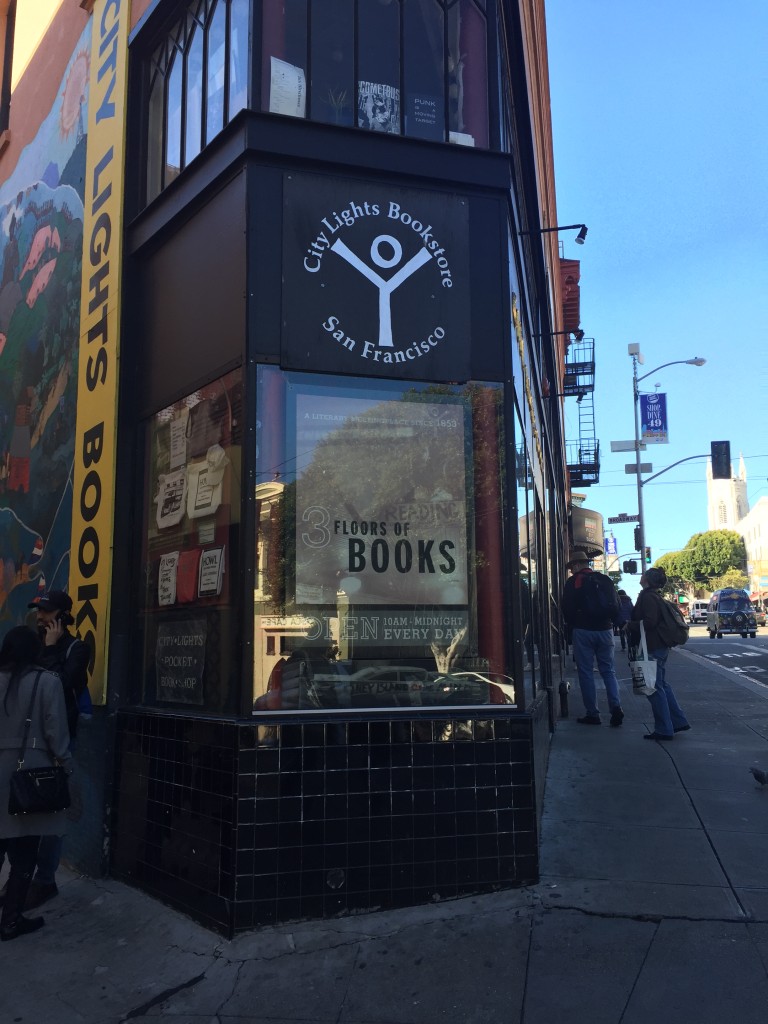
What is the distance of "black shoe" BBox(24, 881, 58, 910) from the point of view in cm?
513

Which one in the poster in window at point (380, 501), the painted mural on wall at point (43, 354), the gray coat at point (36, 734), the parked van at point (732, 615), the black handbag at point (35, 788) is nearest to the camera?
the black handbag at point (35, 788)

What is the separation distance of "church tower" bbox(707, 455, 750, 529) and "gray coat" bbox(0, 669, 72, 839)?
14472 cm

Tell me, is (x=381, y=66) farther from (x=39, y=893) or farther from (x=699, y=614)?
(x=699, y=614)

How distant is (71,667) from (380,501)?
7.14ft

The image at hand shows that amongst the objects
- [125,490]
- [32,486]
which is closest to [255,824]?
[125,490]

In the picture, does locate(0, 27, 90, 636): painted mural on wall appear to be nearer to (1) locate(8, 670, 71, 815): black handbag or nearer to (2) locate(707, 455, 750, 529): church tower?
(1) locate(8, 670, 71, 815): black handbag

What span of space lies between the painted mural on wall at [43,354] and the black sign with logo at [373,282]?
110 inches

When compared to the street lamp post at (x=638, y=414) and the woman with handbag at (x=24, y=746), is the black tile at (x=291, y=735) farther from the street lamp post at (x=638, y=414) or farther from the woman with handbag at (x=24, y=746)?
the street lamp post at (x=638, y=414)

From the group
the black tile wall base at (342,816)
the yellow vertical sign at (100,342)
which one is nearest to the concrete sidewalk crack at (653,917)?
the black tile wall base at (342,816)

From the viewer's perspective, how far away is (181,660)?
5.46 meters

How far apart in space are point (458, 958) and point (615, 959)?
71 cm

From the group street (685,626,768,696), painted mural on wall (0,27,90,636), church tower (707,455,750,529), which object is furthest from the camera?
church tower (707,455,750,529)

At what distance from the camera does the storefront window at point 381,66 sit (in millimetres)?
5613

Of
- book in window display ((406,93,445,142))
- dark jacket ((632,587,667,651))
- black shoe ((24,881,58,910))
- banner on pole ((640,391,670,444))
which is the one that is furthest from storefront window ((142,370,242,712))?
banner on pole ((640,391,670,444))
